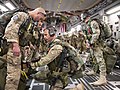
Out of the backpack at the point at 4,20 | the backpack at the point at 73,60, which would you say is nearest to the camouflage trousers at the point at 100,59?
the backpack at the point at 73,60

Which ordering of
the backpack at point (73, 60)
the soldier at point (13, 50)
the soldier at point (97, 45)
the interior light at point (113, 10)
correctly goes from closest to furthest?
1. the soldier at point (13, 50)
2. the backpack at point (73, 60)
3. the soldier at point (97, 45)
4. the interior light at point (113, 10)

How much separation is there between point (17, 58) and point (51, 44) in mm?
581

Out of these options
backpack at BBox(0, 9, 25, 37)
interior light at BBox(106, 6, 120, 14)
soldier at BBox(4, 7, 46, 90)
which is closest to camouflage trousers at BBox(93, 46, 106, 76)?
soldier at BBox(4, 7, 46, 90)

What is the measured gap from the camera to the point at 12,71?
101 inches

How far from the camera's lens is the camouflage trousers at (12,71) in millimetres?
2555

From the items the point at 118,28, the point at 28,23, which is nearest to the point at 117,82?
the point at 28,23

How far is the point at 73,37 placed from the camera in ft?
21.9

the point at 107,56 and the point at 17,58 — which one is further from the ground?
the point at 17,58

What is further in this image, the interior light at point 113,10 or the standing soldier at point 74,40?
the interior light at point 113,10

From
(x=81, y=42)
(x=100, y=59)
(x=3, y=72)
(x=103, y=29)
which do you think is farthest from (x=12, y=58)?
(x=81, y=42)

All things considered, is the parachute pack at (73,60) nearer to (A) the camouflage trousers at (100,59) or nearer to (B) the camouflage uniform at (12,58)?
(B) the camouflage uniform at (12,58)

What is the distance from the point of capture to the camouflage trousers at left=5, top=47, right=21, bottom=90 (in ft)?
8.38

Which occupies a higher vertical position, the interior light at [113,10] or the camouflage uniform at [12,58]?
the interior light at [113,10]

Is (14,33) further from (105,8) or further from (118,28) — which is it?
(105,8)
